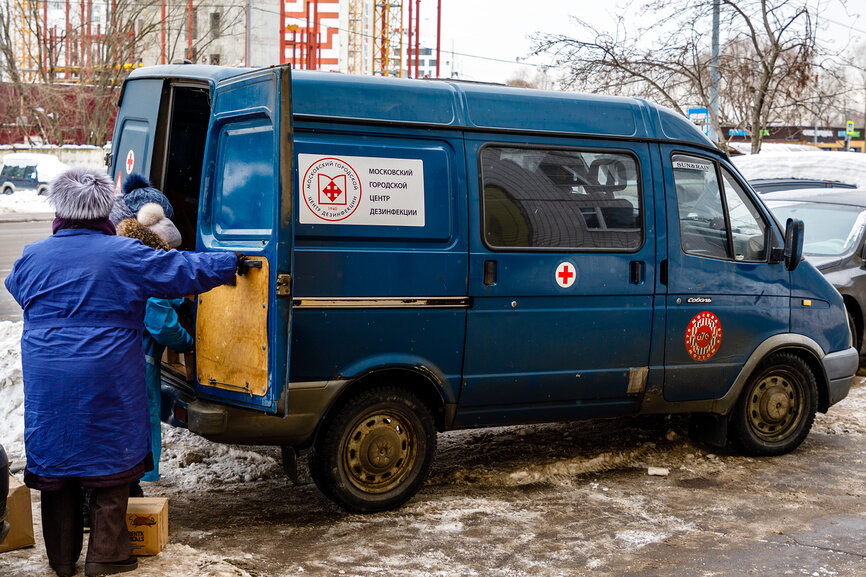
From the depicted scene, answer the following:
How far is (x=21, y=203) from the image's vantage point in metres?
32.8

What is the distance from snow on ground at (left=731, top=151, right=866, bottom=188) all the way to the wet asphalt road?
42.4 feet

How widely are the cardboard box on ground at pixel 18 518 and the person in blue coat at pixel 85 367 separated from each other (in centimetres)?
25

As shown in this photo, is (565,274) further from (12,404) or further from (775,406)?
(12,404)

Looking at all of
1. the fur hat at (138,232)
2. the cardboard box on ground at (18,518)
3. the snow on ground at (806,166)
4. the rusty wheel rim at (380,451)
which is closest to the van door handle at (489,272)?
the rusty wheel rim at (380,451)

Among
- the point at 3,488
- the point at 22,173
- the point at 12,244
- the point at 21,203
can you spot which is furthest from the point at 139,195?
the point at 22,173

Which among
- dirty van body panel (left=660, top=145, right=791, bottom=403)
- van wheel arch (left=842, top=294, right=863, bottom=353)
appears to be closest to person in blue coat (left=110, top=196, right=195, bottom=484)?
dirty van body panel (left=660, top=145, right=791, bottom=403)

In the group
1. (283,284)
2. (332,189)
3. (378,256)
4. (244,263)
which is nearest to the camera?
(283,284)

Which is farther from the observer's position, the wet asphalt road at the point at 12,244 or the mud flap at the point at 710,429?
the wet asphalt road at the point at 12,244

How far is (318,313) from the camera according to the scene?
5.14 metres

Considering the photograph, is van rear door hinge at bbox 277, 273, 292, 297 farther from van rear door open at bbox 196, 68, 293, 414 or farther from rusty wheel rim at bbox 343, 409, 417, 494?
rusty wheel rim at bbox 343, 409, 417, 494

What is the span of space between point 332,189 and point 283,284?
2.29 feet

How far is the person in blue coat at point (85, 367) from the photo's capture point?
4.21 m

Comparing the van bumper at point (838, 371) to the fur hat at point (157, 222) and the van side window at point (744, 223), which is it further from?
the fur hat at point (157, 222)

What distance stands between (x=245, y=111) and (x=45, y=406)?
5.94ft
